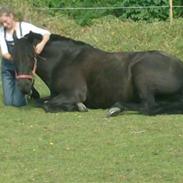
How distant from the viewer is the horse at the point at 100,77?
9.86 metres

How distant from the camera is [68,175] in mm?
6641

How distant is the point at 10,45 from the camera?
1034 centimetres

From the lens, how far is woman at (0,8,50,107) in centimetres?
1027

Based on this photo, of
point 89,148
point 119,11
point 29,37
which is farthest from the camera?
point 119,11

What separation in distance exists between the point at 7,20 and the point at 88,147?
317cm

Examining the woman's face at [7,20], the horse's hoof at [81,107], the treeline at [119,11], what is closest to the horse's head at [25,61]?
the woman's face at [7,20]

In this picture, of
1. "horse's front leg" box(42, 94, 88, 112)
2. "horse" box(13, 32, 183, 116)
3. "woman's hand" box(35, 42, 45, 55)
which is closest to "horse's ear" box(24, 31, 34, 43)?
"horse" box(13, 32, 183, 116)

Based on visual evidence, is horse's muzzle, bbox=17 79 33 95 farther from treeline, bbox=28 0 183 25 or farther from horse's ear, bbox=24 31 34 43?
treeline, bbox=28 0 183 25

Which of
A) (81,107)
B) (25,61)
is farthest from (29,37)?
(81,107)

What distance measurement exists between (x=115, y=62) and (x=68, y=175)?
149 inches

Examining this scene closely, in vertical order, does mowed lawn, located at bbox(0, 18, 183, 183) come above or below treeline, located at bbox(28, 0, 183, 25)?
above

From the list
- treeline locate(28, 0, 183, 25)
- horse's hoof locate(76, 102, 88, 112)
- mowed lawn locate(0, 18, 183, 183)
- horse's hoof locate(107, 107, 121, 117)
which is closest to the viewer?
mowed lawn locate(0, 18, 183, 183)

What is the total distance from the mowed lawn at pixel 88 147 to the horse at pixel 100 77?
0.22 meters

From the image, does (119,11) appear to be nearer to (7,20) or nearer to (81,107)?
(7,20)
